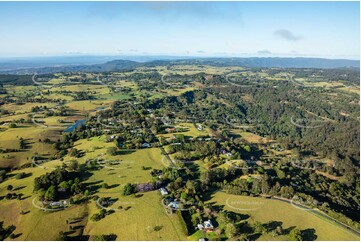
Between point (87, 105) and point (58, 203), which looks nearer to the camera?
point (58, 203)

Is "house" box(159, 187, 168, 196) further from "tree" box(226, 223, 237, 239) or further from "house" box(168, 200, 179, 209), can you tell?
"tree" box(226, 223, 237, 239)

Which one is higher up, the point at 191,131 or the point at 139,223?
the point at 139,223

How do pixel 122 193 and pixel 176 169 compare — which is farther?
pixel 176 169

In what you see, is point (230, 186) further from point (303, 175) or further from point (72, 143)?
point (72, 143)

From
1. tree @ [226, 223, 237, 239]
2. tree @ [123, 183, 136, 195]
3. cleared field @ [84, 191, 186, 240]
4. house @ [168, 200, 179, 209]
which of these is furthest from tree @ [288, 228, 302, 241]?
tree @ [123, 183, 136, 195]

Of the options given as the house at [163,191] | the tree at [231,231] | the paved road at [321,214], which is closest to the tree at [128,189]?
the house at [163,191]

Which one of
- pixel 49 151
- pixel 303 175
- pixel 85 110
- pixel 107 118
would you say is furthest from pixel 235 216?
pixel 85 110

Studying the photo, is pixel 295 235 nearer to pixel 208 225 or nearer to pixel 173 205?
pixel 208 225

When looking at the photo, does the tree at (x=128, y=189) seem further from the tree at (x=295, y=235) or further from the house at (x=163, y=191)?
the tree at (x=295, y=235)

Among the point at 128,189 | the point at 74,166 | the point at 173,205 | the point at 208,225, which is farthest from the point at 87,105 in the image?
the point at 208,225
